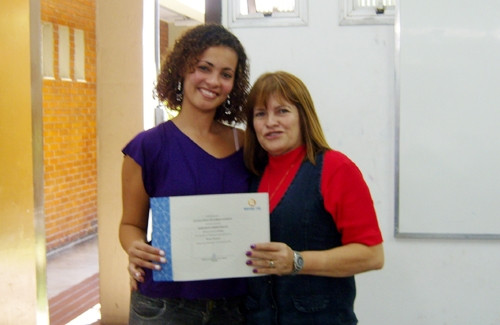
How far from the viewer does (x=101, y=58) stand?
162 inches

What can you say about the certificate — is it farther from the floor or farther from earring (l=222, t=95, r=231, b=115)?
the floor

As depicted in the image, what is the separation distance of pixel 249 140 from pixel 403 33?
1225 mm

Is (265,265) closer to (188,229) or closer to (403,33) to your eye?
(188,229)

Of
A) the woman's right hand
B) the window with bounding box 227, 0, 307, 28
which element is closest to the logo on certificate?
the woman's right hand

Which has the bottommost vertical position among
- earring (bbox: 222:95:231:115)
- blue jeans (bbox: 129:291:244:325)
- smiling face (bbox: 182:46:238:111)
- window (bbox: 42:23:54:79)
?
blue jeans (bbox: 129:291:244:325)

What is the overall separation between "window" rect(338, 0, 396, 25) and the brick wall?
4.16 m

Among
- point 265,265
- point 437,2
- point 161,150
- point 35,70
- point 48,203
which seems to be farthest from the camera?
point 48,203

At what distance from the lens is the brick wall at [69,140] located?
619cm

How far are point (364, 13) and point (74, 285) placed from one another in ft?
13.1

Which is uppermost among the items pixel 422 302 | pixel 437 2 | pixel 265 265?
pixel 437 2

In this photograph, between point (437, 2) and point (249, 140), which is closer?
point (249, 140)

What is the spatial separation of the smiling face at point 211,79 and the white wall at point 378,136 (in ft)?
3.08

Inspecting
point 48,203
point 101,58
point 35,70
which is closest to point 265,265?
point 35,70

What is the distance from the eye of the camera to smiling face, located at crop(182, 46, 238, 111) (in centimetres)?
183
